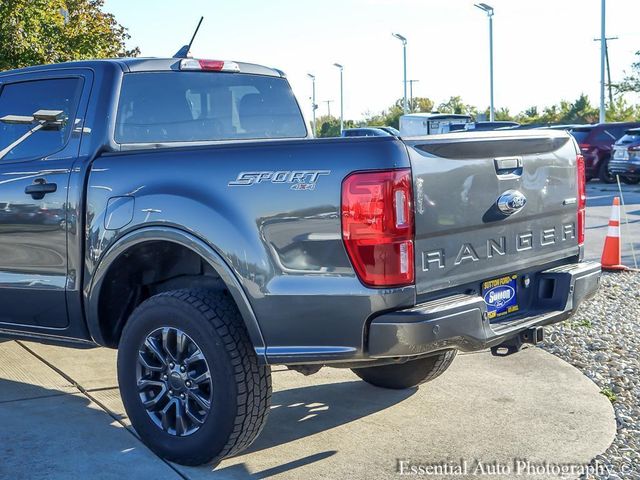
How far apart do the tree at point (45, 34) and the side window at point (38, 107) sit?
9.15m

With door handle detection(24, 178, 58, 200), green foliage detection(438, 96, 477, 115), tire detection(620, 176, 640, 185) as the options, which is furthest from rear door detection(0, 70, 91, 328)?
green foliage detection(438, 96, 477, 115)

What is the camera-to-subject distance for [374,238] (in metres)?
3.63

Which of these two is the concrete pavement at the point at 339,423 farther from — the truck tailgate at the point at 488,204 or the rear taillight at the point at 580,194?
the rear taillight at the point at 580,194

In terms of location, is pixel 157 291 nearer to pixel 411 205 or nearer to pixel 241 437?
pixel 241 437

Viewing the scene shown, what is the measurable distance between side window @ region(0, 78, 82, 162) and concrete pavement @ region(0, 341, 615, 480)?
4.77 feet

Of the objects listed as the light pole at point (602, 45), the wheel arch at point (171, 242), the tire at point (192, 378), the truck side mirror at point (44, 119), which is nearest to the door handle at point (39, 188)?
the truck side mirror at point (44, 119)

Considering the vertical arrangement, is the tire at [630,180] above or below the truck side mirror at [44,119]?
below

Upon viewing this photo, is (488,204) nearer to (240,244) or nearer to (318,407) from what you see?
(240,244)

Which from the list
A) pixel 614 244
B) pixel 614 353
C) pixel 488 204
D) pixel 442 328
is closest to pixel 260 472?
pixel 442 328

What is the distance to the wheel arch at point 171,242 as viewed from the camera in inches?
153

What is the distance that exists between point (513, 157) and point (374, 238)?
1.02 metres

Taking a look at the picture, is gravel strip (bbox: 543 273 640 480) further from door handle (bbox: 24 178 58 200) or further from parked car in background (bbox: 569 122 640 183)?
parked car in background (bbox: 569 122 640 183)

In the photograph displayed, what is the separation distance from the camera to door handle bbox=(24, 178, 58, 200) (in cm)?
461

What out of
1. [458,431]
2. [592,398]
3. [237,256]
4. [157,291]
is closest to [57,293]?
[157,291]
